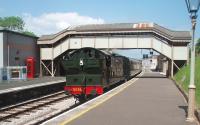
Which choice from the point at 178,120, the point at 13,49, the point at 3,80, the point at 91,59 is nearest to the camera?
the point at 178,120

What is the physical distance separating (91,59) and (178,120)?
9344 mm

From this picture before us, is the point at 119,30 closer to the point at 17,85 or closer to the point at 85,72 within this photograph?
the point at 17,85

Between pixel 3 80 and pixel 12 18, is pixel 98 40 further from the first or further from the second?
pixel 12 18

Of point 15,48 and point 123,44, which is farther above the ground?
point 123,44

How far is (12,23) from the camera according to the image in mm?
114250

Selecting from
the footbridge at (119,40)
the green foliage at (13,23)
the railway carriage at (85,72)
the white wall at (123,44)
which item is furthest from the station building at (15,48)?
the green foliage at (13,23)

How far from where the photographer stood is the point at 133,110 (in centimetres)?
1205

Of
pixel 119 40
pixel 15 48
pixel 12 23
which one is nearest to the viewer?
pixel 15 48

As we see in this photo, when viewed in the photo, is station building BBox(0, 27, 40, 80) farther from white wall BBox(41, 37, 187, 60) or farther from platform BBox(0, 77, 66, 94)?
white wall BBox(41, 37, 187, 60)

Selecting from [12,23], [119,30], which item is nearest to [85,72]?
[119,30]

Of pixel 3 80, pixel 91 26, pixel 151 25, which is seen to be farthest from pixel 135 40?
pixel 3 80

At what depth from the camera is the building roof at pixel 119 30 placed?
44750 millimetres

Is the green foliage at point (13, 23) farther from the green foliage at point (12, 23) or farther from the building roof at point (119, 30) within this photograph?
the building roof at point (119, 30)

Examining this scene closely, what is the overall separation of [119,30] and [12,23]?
251 ft
